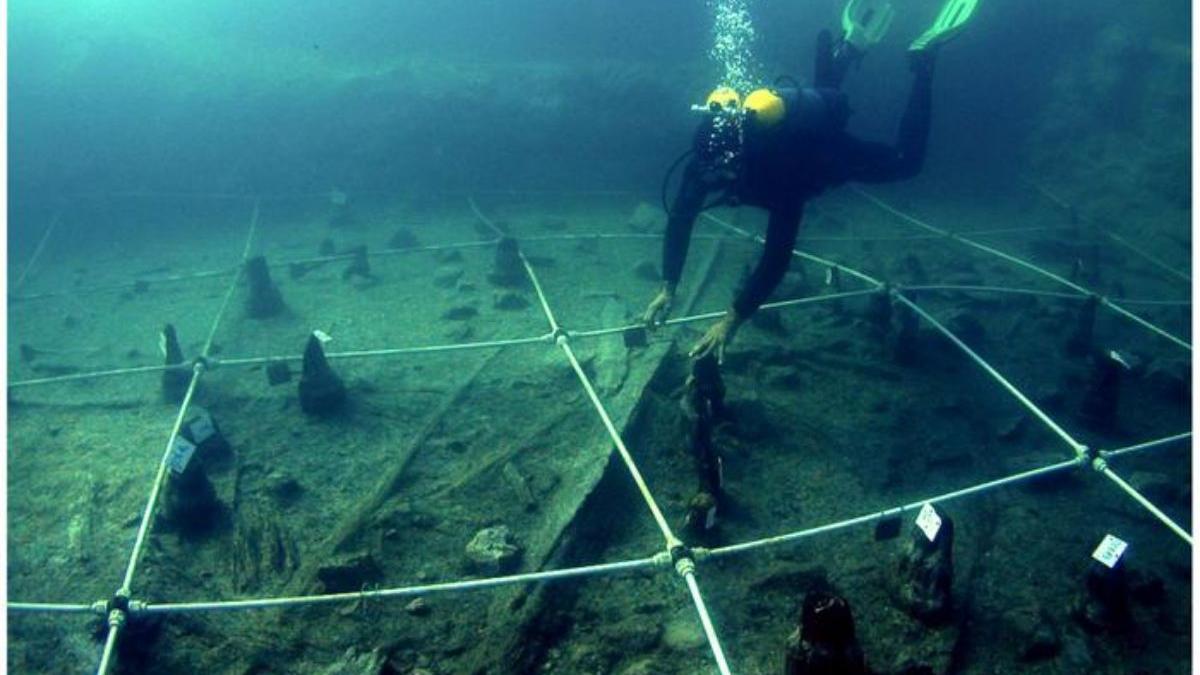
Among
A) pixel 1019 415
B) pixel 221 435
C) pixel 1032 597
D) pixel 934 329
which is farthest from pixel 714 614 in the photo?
pixel 934 329

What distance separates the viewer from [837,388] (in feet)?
20.1

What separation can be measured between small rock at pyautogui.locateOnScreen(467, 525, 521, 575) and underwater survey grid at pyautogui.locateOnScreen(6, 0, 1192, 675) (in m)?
0.03

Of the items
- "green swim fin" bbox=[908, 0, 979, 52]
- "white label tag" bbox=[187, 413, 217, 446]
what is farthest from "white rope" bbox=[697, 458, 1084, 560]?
"green swim fin" bbox=[908, 0, 979, 52]

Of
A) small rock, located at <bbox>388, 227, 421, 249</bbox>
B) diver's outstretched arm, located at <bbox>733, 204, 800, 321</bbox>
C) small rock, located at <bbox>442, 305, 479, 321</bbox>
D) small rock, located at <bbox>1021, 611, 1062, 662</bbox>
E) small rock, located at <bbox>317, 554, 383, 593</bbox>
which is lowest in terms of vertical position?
small rock, located at <bbox>388, 227, 421, 249</bbox>

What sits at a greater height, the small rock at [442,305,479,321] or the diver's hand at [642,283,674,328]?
the diver's hand at [642,283,674,328]

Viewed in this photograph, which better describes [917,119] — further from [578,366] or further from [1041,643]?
[1041,643]

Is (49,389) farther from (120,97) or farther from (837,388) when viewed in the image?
(120,97)

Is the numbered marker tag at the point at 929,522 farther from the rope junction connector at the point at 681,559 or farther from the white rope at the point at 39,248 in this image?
the white rope at the point at 39,248

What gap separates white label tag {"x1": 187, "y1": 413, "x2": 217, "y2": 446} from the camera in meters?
4.86

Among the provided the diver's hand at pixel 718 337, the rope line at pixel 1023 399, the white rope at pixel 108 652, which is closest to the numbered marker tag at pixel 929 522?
the rope line at pixel 1023 399

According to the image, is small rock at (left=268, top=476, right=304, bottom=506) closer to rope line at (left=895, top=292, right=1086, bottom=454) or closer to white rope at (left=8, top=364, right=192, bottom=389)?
white rope at (left=8, top=364, right=192, bottom=389)

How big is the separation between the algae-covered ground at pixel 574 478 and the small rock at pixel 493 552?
0.06 metres

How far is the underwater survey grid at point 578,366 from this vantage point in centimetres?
372

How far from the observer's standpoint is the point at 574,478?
4793 millimetres
